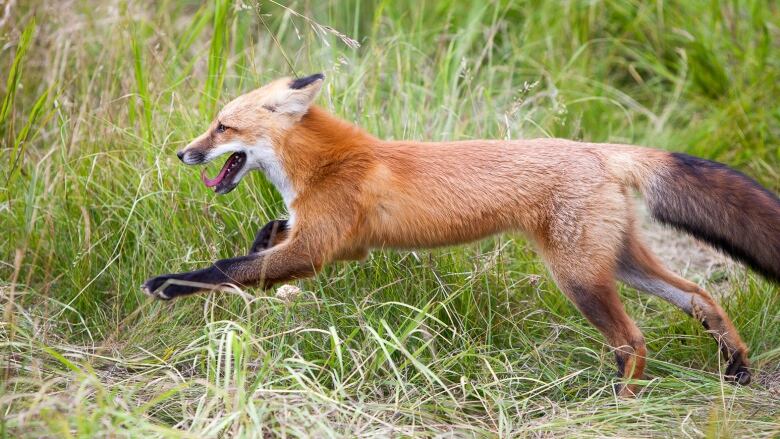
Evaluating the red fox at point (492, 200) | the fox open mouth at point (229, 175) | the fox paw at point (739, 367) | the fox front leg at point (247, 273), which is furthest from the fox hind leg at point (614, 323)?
the fox open mouth at point (229, 175)

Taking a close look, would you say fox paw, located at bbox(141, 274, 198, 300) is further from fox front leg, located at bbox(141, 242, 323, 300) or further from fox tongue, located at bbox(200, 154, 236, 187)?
fox tongue, located at bbox(200, 154, 236, 187)

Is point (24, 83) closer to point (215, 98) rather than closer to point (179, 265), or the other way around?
point (215, 98)

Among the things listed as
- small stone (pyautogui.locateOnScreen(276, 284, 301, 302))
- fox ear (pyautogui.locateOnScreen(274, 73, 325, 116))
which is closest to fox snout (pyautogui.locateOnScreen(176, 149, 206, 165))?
fox ear (pyautogui.locateOnScreen(274, 73, 325, 116))

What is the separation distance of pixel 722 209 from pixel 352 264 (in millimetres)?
1993

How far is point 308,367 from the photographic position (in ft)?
13.4

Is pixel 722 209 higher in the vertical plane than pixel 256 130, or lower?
lower

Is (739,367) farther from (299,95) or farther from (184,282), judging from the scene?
(184,282)

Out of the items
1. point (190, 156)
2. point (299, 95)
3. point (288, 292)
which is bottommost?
point (288, 292)

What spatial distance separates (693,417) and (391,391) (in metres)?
1.38

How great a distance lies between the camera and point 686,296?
15.8 feet

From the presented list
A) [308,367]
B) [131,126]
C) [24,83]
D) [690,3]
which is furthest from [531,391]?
[690,3]

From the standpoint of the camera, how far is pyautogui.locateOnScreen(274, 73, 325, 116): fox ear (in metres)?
4.61

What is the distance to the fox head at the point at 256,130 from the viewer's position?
4598 millimetres

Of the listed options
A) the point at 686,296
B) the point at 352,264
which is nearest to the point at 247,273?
the point at 352,264
